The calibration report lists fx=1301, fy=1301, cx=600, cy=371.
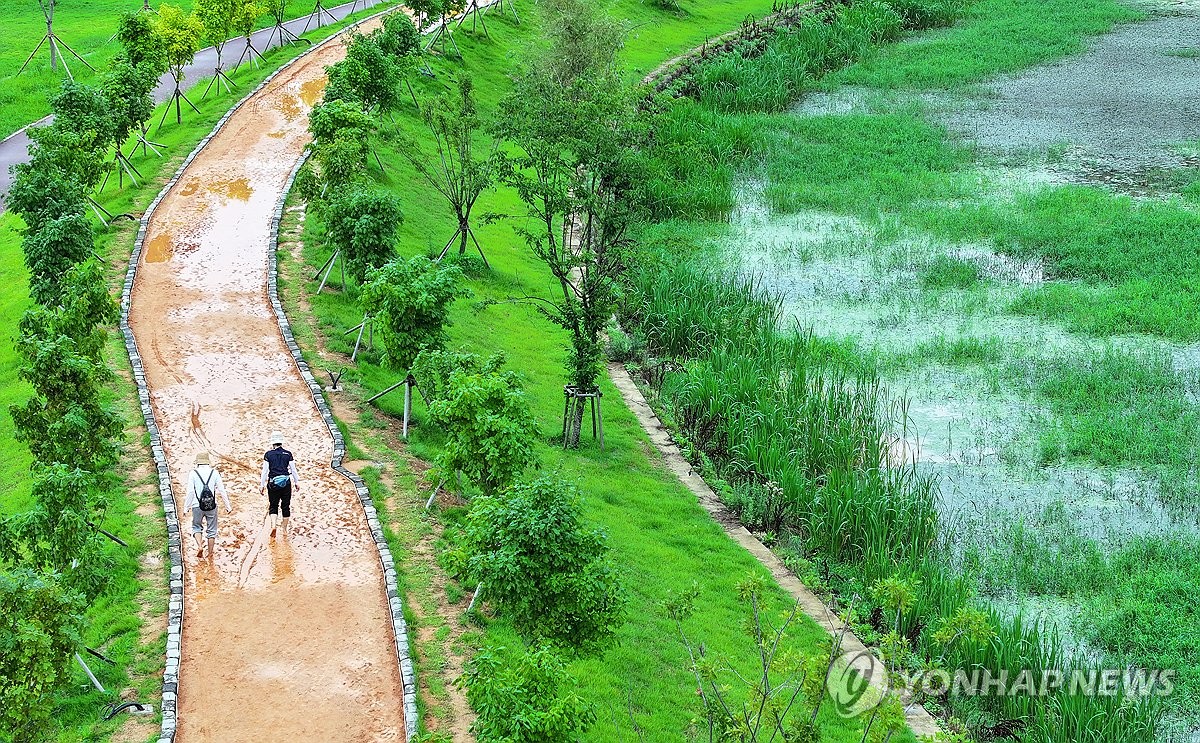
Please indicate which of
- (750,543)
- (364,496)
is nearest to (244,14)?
(364,496)

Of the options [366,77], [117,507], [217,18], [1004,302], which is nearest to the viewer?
[117,507]

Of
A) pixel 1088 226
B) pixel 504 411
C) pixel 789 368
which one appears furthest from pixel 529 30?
pixel 504 411

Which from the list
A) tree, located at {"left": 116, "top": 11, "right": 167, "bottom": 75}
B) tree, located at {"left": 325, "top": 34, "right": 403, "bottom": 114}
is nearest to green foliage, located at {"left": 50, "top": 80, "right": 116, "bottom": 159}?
tree, located at {"left": 116, "top": 11, "right": 167, "bottom": 75}

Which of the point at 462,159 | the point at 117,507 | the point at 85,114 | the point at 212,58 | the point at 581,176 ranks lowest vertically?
the point at 117,507

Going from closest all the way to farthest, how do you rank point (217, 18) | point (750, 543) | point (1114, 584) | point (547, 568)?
point (547, 568), point (1114, 584), point (750, 543), point (217, 18)

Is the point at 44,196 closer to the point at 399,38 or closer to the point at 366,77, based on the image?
the point at 366,77
